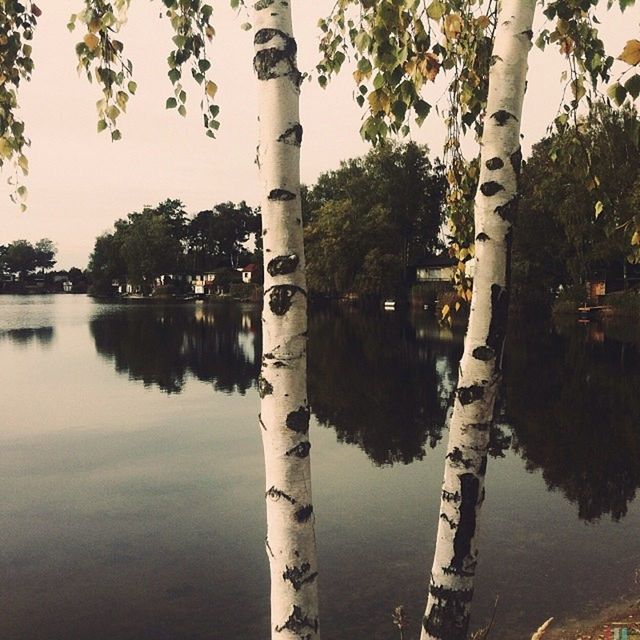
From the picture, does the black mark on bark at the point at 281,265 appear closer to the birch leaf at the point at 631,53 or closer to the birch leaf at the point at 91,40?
the birch leaf at the point at 631,53

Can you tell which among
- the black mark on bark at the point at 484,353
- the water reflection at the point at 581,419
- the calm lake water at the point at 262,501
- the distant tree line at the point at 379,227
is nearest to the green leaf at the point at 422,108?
the black mark on bark at the point at 484,353

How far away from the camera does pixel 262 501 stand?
44.5ft

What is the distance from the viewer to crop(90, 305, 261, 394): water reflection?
30.8m

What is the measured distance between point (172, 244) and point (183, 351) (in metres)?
114

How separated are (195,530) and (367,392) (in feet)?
49.0

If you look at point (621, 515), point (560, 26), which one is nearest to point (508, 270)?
point (560, 26)

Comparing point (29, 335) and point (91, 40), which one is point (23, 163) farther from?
point (29, 335)

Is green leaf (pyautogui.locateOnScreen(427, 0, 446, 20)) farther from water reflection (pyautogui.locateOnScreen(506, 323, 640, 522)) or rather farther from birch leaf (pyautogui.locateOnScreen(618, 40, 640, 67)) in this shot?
water reflection (pyautogui.locateOnScreen(506, 323, 640, 522))

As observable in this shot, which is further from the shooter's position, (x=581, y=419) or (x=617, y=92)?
(x=581, y=419)

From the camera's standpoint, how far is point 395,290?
84.9 metres

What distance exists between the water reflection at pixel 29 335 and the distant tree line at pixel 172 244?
284ft

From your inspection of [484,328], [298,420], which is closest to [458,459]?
[484,328]

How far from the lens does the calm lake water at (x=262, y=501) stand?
30.5 feet

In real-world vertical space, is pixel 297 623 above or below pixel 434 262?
below
